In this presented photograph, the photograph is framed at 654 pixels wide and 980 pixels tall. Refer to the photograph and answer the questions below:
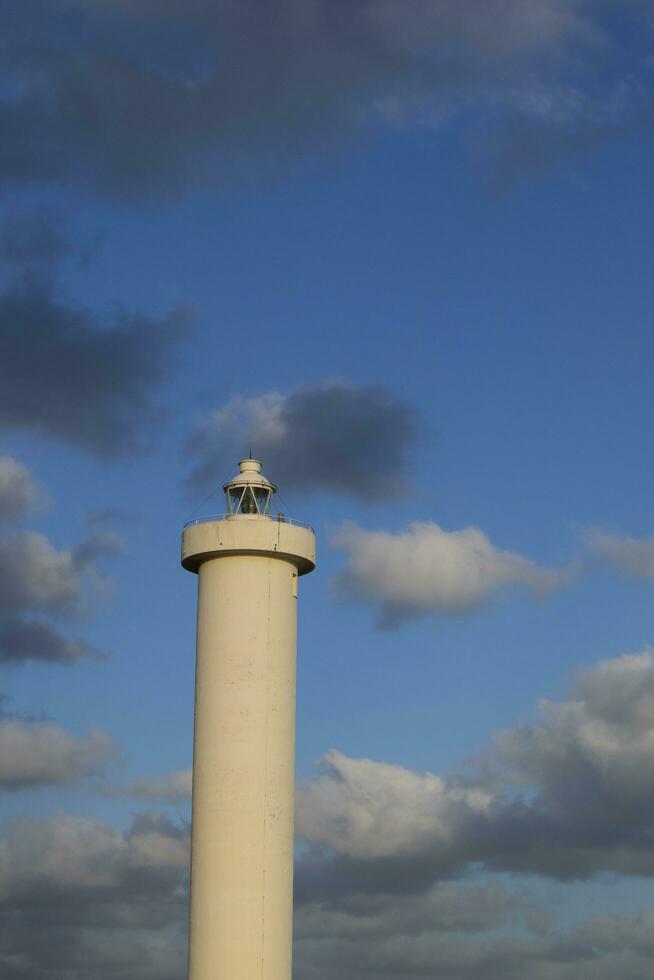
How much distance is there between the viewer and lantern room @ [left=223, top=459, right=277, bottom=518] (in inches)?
2724

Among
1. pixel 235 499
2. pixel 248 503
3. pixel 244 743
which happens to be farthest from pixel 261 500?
pixel 244 743

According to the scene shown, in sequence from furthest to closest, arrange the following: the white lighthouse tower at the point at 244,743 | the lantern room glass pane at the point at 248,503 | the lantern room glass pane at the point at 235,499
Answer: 1. the lantern room glass pane at the point at 235,499
2. the lantern room glass pane at the point at 248,503
3. the white lighthouse tower at the point at 244,743

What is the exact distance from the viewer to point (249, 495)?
69188 mm

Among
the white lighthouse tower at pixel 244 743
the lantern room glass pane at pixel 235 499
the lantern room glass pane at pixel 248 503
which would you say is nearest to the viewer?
the white lighthouse tower at pixel 244 743

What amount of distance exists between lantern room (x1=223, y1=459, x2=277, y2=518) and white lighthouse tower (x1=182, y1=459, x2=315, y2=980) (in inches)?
18.1

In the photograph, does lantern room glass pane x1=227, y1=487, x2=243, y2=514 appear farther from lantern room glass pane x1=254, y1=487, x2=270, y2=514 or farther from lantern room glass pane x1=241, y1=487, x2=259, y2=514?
lantern room glass pane x1=254, y1=487, x2=270, y2=514

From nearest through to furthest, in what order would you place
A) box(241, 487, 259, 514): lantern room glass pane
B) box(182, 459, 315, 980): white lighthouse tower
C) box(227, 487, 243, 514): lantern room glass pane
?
box(182, 459, 315, 980): white lighthouse tower
box(241, 487, 259, 514): lantern room glass pane
box(227, 487, 243, 514): lantern room glass pane

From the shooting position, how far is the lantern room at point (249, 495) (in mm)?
69188

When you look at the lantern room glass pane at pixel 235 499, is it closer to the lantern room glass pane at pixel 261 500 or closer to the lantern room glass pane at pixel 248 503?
the lantern room glass pane at pixel 248 503

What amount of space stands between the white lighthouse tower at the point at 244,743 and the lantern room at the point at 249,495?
0.46m

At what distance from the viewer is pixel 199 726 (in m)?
65.8

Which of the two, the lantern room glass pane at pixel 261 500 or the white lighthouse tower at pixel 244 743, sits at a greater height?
the lantern room glass pane at pixel 261 500

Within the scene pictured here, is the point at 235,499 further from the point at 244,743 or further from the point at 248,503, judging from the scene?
the point at 244,743

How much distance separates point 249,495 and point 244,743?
11.1m
